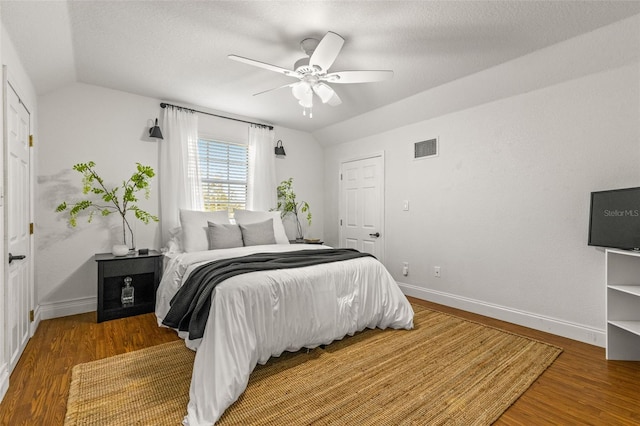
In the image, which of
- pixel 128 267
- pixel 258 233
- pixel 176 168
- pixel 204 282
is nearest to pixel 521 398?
pixel 204 282

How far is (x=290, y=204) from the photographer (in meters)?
5.10

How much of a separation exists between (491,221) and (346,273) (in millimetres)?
1896

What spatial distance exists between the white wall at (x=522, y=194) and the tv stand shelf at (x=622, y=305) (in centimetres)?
23

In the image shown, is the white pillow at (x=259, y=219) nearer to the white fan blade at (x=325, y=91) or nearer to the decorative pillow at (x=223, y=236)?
the decorative pillow at (x=223, y=236)

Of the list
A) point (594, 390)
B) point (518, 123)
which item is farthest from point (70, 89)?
point (594, 390)

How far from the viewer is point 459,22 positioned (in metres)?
2.36

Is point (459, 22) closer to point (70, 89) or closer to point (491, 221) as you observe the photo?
point (491, 221)

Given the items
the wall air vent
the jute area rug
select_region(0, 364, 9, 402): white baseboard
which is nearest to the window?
the jute area rug

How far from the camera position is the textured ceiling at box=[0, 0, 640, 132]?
7.16ft

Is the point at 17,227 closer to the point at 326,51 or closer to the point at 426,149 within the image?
the point at 326,51

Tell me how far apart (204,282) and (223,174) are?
2609 mm

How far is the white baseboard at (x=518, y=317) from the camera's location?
2775mm

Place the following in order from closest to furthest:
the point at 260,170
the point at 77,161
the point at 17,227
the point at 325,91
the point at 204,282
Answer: the point at 204,282, the point at 17,227, the point at 325,91, the point at 77,161, the point at 260,170

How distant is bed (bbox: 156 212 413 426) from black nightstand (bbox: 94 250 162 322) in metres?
0.28
